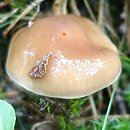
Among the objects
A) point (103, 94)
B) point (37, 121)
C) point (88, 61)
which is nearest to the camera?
point (88, 61)

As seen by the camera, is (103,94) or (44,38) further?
(103,94)

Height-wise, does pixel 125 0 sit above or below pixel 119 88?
above

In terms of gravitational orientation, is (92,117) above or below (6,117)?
below

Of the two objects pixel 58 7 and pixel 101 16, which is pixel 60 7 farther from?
pixel 101 16

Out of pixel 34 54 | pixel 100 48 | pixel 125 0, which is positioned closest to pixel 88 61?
pixel 100 48

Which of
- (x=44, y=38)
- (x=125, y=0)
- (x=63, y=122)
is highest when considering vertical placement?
(x=44, y=38)

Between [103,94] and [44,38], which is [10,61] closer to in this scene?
[44,38]

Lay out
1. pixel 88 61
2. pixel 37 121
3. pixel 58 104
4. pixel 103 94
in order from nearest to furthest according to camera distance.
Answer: pixel 88 61 < pixel 58 104 < pixel 37 121 < pixel 103 94

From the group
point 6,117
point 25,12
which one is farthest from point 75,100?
point 25,12

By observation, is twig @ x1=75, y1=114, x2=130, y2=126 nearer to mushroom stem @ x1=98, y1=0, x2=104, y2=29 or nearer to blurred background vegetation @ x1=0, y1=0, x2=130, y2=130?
blurred background vegetation @ x1=0, y1=0, x2=130, y2=130
